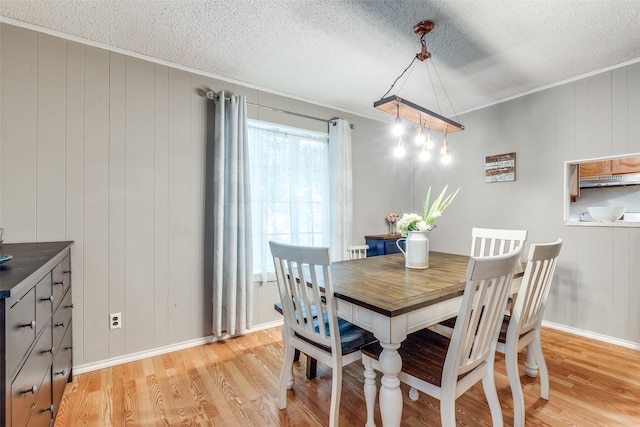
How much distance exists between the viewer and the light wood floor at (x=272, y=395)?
5.36 feet

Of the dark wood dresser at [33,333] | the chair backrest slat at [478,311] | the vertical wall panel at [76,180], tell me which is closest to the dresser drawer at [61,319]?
the dark wood dresser at [33,333]

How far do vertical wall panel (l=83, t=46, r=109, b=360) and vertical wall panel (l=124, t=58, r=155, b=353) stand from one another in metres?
0.14

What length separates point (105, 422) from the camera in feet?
5.32

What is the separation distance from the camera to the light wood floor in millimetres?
1633

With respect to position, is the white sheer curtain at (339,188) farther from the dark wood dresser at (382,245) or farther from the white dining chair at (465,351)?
the white dining chair at (465,351)

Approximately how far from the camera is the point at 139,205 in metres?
2.34

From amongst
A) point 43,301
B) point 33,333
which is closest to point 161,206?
point 43,301

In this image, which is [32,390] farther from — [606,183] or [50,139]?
[606,183]

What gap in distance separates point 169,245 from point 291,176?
133cm

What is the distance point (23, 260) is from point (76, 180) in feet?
3.08

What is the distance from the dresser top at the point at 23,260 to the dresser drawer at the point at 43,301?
0.08 m

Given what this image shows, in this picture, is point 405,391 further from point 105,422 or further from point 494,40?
point 494,40

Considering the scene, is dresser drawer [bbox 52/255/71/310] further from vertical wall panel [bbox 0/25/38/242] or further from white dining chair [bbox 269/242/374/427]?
white dining chair [bbox 269/242/374/427]

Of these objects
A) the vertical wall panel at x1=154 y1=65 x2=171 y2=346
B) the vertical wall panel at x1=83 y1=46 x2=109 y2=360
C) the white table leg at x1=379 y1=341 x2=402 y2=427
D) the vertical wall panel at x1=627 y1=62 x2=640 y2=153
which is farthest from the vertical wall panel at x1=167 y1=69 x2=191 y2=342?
the vertical wall panel at x1=627 y1=62 x2=640 y2=153
